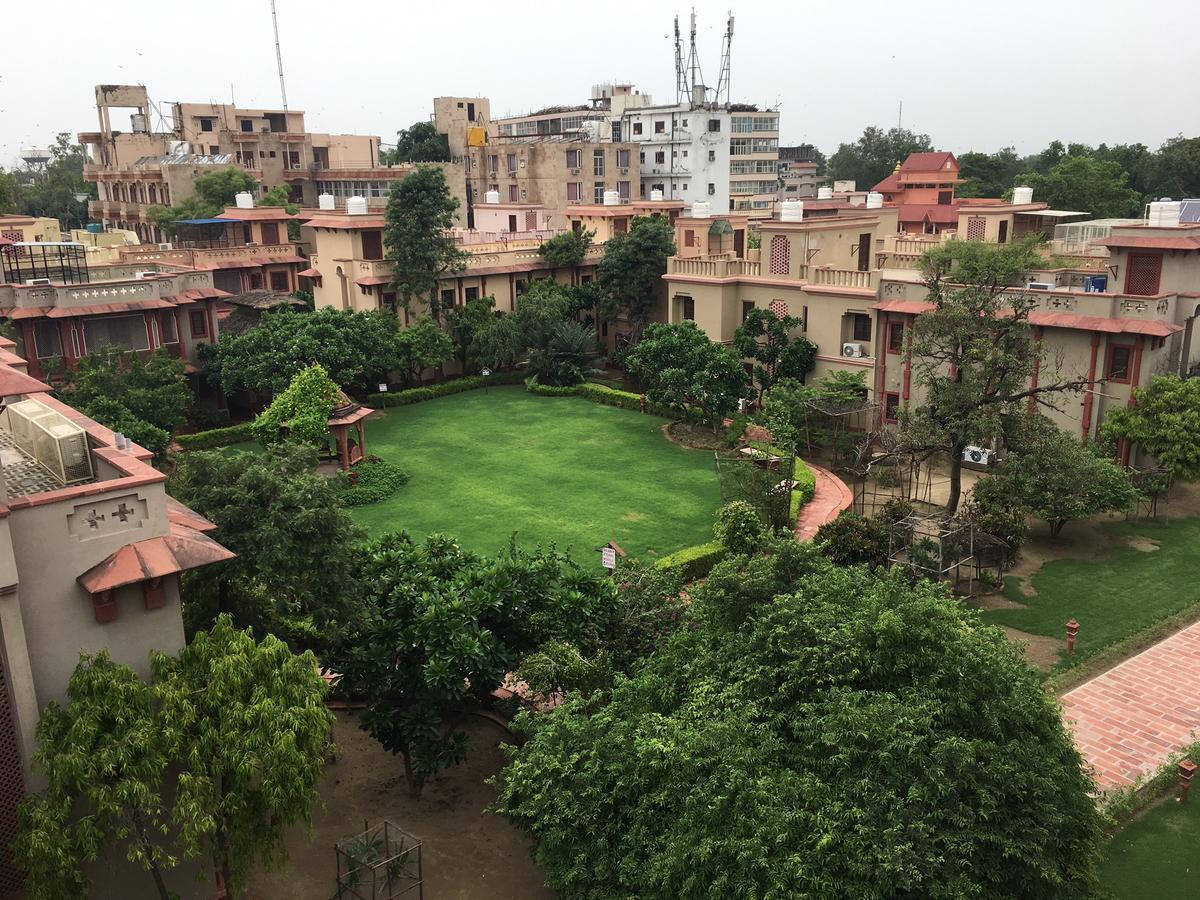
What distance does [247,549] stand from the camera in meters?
14.6

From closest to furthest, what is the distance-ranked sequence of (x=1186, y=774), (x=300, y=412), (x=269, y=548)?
1. (x=269, y=548)
2. (x=1186, y=774)
3. (x=300, y=412)

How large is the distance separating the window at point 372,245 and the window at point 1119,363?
27.7 m

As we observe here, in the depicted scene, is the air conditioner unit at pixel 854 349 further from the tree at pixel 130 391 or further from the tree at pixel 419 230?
the tree at pixel 130 391

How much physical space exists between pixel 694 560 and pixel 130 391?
17.0 meters

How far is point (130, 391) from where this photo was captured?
28.4 meters

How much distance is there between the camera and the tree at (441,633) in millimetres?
13766

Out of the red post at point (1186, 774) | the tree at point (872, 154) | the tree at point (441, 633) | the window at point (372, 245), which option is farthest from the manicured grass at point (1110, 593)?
the tree at point (872, 154)

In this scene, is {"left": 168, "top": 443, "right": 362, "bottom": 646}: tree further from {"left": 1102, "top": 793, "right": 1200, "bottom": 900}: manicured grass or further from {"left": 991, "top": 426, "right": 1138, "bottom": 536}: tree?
{"left": 991, "top": 426, "right": 1138, "bottom": 536}: tree

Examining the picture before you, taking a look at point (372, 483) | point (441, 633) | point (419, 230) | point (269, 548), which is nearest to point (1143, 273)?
point (372, 483)

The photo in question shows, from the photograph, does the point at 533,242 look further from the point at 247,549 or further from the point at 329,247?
the point at 247,549

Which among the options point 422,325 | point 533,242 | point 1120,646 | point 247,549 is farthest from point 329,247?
point 1120,646

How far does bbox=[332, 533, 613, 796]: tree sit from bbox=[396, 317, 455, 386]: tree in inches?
918

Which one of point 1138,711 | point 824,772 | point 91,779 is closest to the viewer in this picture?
point 91,779

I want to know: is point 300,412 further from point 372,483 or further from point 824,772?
point 824,772
